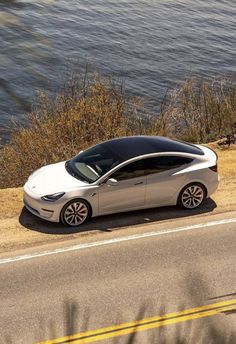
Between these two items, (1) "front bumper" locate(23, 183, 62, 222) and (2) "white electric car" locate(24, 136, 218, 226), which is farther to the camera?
(2) "white electric car" locate(24, 136, 218, 226)

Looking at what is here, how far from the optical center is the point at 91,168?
504 inches

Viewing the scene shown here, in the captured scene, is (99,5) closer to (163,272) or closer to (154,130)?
(154,130)

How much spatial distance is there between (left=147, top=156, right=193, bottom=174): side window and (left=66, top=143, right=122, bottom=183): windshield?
2.28 feet

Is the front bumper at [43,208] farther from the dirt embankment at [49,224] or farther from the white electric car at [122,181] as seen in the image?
the dirt embankment at [49,224]

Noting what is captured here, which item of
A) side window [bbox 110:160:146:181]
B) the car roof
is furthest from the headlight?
the car roof

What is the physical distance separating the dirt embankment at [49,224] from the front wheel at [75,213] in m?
0.16

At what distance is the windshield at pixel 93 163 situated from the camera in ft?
41.3

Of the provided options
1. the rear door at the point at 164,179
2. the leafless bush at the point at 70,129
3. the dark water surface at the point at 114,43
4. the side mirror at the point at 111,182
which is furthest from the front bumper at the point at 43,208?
the dark water surface at the point at 114,43

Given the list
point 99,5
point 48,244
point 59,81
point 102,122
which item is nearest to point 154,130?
point 102,122

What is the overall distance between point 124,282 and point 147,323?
1.22 meters

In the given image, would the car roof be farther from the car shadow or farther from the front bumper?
the front bumper

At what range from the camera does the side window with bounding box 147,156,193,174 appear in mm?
12828

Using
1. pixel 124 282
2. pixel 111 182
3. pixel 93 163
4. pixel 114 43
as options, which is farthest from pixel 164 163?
pixel 114 43

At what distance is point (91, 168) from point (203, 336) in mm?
4812
